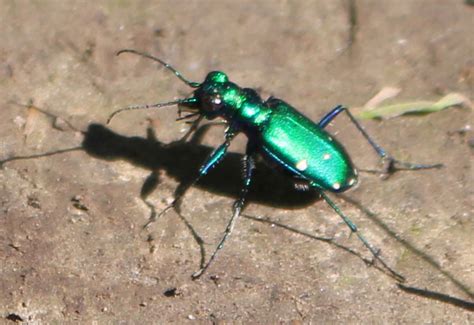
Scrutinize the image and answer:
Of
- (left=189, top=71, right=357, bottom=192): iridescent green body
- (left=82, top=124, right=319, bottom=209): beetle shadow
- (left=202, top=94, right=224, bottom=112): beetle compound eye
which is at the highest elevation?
(left=202, top=94, right=224, bottom=112): beetle compound eye

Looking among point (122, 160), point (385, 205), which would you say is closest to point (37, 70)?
point (122, 160)

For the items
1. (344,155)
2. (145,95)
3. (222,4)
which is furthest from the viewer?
(222,4)

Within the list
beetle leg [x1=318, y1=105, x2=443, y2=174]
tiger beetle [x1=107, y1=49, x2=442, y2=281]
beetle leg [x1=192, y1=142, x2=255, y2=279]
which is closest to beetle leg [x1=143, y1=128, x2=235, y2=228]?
tiger beetle [x1=107, y1=49, x2=442, y2=281]

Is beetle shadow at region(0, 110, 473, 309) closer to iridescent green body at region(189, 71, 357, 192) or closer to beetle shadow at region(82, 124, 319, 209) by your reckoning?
beetle shadow at region(82, 124, 319, 209)

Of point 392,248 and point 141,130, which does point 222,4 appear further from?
point 392,248

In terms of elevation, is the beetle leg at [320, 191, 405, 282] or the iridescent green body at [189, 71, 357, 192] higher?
the iridescent green body at [189, 71, 357, 192]

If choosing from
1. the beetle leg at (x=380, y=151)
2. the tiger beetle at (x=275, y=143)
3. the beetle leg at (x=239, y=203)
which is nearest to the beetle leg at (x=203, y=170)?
the tiger beetle at (x=275, y=143)

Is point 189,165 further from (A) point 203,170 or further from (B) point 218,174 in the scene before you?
(A) point 203,170
